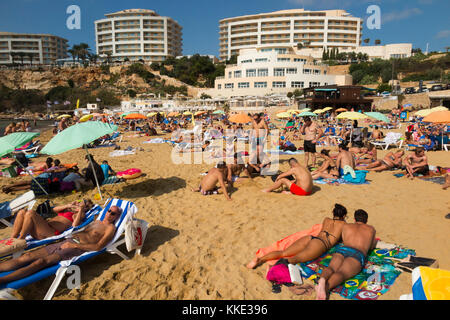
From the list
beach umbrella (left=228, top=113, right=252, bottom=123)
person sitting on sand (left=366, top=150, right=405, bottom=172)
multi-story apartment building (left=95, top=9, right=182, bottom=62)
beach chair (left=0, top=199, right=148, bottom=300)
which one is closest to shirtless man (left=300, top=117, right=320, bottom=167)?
person sitting on sand (left=366, top=150, right=405, bottom=172)

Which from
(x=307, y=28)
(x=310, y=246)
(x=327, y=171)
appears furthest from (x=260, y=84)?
(x=310, y=246)

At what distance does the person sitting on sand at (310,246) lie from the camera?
117 inches

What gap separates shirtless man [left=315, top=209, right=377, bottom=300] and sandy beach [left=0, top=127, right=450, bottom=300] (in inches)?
6.1

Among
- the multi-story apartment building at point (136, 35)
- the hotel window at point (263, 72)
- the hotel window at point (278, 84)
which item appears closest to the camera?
the hotel window at point (278, 84)

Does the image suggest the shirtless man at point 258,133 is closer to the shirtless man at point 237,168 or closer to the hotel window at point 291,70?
the shirtless man at point 237,168

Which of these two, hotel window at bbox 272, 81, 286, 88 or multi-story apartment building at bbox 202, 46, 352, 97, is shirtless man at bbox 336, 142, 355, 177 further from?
hotel window at bbox 272, 81, 286, 88

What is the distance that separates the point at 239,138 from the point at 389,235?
8.97 m

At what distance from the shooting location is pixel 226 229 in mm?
4016

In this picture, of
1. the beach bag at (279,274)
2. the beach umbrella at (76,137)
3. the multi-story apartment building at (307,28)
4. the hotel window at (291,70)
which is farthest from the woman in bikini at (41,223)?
the multi-story apartment building at (307,28)

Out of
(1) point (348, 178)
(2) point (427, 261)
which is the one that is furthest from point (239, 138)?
(2) point (427, 261)

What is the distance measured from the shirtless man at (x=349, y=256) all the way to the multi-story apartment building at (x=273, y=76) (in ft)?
140
